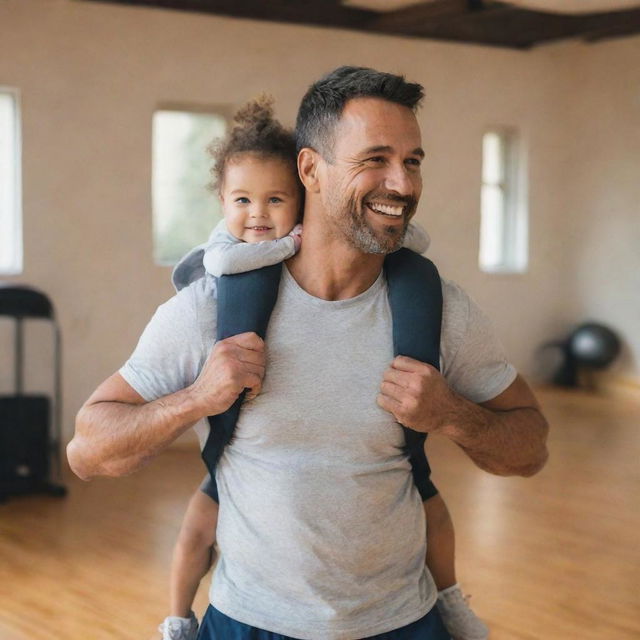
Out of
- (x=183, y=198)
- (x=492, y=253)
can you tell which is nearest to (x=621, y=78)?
(x=492, y=253)

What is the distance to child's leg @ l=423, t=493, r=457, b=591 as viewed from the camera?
88.7 inches

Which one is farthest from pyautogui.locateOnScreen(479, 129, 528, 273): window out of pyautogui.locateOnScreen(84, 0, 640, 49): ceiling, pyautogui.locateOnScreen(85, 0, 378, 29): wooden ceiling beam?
pyautogui.locateOnScreen(85, 0, 378, 29): wooden ceiling beam

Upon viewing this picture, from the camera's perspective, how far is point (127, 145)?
7.55 m

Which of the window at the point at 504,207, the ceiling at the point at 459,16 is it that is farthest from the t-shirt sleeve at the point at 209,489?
the window at the point at 504,207

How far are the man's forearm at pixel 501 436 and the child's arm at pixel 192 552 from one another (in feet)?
2.22

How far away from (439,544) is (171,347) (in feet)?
2.67

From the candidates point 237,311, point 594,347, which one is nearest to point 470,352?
point 237,311

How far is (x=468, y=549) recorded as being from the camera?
501 cm

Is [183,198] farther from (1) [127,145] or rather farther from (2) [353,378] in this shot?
(2) [353,378]

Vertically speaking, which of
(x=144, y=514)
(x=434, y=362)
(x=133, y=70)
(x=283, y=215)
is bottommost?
(x=144, y=514)

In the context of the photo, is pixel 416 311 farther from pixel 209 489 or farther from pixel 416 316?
pixel 209 489

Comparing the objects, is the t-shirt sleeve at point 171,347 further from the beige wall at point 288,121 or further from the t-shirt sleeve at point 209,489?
the beige wall at point 288,121

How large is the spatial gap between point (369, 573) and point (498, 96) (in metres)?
8.44

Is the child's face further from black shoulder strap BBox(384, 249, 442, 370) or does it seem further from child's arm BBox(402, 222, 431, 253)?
black shoulder strap BBox(384, 249, 442, 370)
